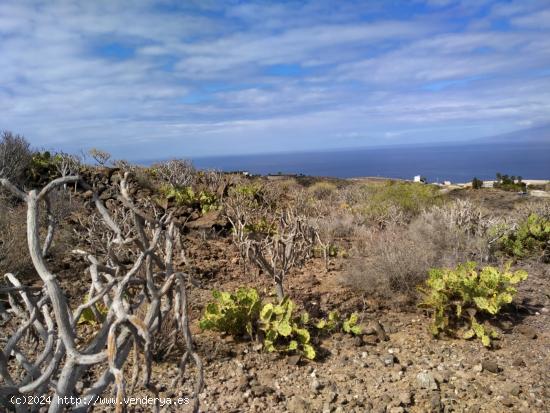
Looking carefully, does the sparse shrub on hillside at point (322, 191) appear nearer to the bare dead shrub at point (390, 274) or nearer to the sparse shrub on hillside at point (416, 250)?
the sparse shrub on hillside at point (416, 250)

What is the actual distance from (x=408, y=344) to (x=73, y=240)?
5270 mm

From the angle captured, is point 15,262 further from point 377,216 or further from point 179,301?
point 377,216

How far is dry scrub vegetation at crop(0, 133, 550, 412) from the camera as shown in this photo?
5.54 feet

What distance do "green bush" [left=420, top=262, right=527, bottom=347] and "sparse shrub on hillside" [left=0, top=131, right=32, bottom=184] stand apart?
9.07 meters

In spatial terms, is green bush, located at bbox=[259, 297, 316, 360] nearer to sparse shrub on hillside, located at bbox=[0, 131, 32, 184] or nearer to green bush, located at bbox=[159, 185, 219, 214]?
green bush, located at bbox=[159, 185, 219, 214]

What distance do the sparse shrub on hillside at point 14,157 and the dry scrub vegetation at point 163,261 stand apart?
0.04 meters

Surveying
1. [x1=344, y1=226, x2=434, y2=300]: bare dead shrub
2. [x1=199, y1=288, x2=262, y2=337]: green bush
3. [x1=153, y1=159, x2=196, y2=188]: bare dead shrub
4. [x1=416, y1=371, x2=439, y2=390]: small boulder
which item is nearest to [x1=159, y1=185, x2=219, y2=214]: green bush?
[x1=153, y1=159, x2=196, y2=188]: bare dead shrub

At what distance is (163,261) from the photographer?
4.62 m

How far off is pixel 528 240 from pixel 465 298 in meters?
3.24

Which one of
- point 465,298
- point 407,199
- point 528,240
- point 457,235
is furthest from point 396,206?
point 465,298

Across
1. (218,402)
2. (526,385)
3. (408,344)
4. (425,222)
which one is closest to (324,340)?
(408,344)

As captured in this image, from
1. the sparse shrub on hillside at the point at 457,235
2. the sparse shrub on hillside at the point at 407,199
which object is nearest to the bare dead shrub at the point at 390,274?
the sparse shrub on hillside at the point at 457,235

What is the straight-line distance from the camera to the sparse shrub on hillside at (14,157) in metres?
10.2

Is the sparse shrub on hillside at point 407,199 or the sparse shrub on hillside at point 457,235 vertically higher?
the sparse shrub on hillside at point 407,199
